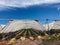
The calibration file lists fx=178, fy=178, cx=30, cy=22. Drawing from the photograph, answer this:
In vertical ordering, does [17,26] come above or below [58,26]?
above

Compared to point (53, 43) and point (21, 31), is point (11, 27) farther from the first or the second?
point (53, 43)

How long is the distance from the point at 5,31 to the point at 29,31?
8.24 feet

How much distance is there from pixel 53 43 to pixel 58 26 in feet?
61.8

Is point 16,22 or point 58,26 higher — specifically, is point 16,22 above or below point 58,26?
above

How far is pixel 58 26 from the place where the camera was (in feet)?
105

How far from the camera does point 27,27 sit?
18953 millimetres

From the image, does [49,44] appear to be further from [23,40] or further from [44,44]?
[23,40]

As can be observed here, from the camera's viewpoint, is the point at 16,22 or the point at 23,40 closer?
the point at 23,40

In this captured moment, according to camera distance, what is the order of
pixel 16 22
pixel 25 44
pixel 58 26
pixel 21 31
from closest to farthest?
pixel 25 44
pixel 21 31
pixel 16 22
pixel 58 26

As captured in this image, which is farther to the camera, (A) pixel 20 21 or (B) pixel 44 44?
(A) pixel 20 21

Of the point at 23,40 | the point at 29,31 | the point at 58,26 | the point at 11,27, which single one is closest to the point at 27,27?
the point at 29,31

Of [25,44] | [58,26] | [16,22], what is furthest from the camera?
[58,26]

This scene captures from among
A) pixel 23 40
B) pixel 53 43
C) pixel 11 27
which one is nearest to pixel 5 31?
pixel 11 27

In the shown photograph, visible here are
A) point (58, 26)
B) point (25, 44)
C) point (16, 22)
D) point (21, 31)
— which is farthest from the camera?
point (58, 26)
